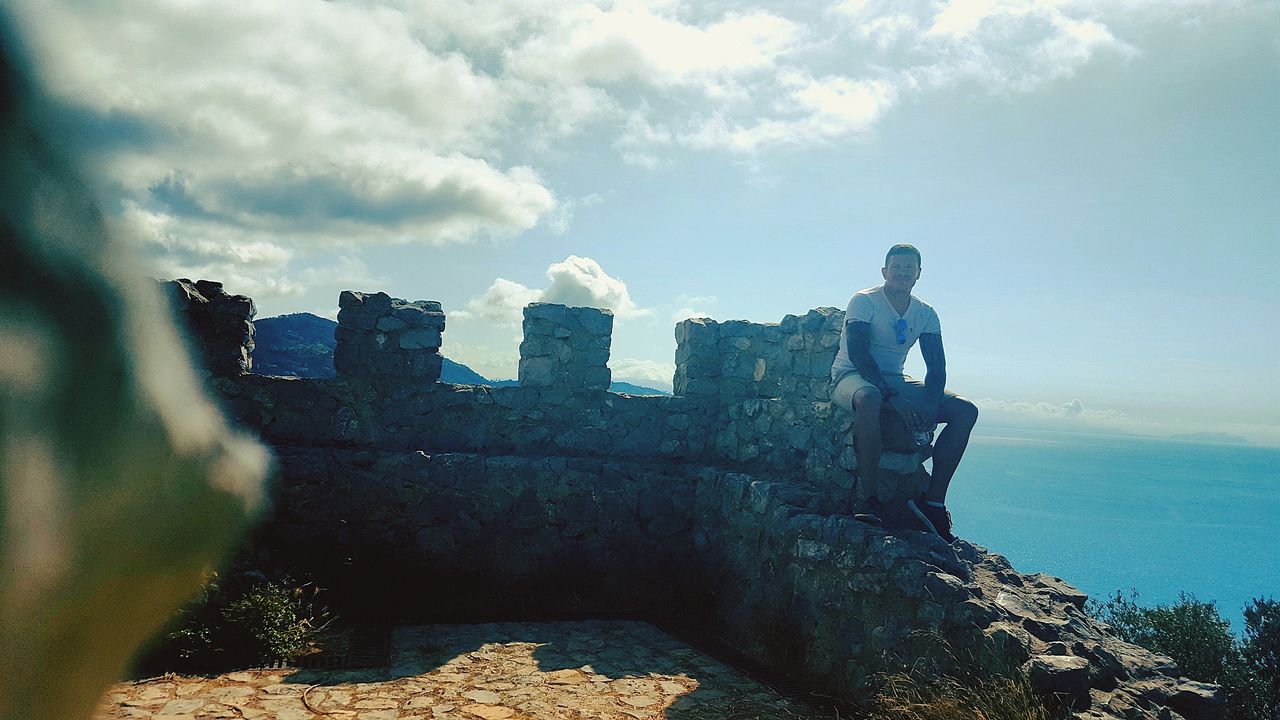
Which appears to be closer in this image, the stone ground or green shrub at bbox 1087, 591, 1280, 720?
the stone ground

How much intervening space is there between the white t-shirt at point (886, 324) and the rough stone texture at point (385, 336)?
403 centimetres

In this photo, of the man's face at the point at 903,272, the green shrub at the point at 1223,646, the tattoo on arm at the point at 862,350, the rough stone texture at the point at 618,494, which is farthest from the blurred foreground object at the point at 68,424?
the green shrub at the point at 1223,646

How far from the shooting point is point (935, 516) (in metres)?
5.95

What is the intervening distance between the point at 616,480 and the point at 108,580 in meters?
7.38

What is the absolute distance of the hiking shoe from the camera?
5.88m

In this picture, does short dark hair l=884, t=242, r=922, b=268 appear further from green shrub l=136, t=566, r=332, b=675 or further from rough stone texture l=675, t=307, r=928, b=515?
green shrub l=136, t=566, r=332, b=675

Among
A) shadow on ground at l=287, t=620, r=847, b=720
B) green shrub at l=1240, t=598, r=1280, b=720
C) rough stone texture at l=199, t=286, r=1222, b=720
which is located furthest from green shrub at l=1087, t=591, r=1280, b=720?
shadow on ground at l=287, t=620, r=847, b=720

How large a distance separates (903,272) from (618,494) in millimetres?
3720

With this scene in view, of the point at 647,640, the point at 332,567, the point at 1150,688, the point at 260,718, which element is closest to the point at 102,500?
the point at 260,718

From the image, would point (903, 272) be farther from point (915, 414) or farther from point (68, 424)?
point (68, 424)

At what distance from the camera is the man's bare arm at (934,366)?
598 centimetres

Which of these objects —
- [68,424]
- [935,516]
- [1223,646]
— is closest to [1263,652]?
[1223,646]

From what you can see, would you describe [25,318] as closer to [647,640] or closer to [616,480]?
[647,640]

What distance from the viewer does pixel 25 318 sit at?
69cm
